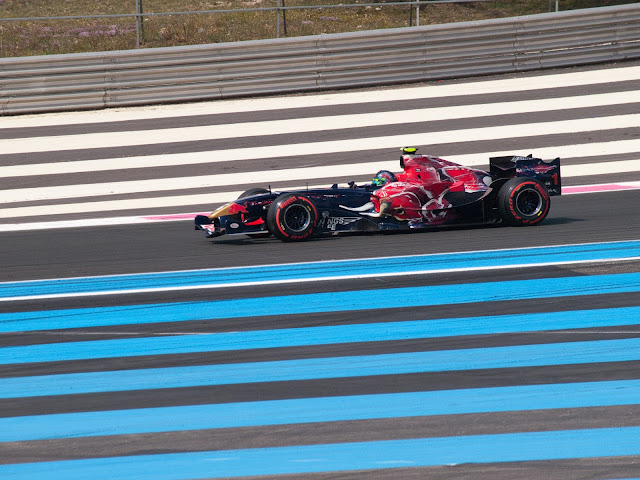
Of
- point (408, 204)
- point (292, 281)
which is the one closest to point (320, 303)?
point (292, 281)

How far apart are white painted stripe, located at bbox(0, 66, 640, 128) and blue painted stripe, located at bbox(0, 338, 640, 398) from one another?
38.8ft

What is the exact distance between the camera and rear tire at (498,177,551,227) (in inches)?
412

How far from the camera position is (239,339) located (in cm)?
661

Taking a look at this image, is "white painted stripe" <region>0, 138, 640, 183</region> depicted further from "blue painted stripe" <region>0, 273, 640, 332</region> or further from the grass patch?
"blue painted stripe" <region>0, 273, 640, 332</region>

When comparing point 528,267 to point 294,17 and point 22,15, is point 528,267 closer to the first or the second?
point 294,17

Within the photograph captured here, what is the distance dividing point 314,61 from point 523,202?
808 cm

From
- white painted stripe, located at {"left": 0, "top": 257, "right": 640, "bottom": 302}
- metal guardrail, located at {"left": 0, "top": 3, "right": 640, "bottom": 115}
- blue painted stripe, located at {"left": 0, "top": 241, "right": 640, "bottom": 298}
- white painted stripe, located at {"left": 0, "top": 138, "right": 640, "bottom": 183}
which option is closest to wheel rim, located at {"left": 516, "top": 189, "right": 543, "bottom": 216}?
blue painted stripe, located at {"left": 0, "top": 241, "right": 640, "bottom": 298}

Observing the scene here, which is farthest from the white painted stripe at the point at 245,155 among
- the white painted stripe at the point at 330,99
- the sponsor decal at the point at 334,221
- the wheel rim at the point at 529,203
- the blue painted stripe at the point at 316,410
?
the blue painted stripe at the point at 316,410

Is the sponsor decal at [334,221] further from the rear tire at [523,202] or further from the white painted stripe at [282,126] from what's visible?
the white painted stripe at [282,126]

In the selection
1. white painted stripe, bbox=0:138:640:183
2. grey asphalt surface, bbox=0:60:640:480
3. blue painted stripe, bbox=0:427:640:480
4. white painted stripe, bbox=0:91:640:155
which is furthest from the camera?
white painted stripe, bbox=0:91:640:155

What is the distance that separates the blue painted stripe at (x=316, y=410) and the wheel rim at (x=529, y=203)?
5475mm

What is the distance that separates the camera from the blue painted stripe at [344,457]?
429 cm

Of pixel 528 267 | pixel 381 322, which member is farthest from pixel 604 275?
pixel 381 322

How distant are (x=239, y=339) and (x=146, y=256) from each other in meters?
3.82
